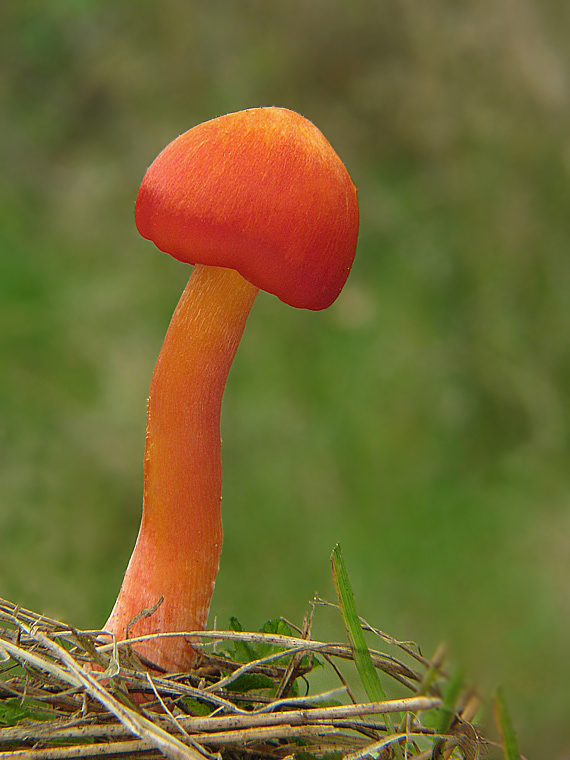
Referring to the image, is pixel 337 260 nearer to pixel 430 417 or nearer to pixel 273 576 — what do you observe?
pixel 273 576

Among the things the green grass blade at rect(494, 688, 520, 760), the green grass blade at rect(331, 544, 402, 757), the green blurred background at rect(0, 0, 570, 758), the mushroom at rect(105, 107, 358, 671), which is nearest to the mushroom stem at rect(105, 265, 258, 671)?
the mushroom at rect(105, 107, 358, 671)

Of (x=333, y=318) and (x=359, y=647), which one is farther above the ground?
(x=333, y=318)

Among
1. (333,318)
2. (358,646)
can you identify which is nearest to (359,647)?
(358,646)

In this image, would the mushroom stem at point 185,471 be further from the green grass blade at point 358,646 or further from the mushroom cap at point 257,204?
the green grass blade at point 358,646

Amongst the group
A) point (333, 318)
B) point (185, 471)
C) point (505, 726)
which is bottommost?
point (505, 726)

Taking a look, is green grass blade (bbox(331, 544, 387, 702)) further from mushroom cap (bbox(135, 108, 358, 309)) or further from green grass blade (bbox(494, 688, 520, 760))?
mushroom cap (bbox(135, 108, 358, 309))

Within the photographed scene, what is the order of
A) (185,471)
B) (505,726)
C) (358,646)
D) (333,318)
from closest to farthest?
(505,726), (358,646), (185,471), (333,318)

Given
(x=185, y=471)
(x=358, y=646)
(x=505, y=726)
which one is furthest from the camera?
(x=185, y=471)

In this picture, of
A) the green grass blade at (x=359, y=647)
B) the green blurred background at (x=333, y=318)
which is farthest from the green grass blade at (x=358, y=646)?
the green blurred background at (x=333, y=318)

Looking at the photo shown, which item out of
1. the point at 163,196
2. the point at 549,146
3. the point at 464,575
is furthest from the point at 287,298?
the point at 549,146

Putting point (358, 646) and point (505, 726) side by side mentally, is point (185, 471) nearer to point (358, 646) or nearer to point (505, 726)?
point (358, 646)
